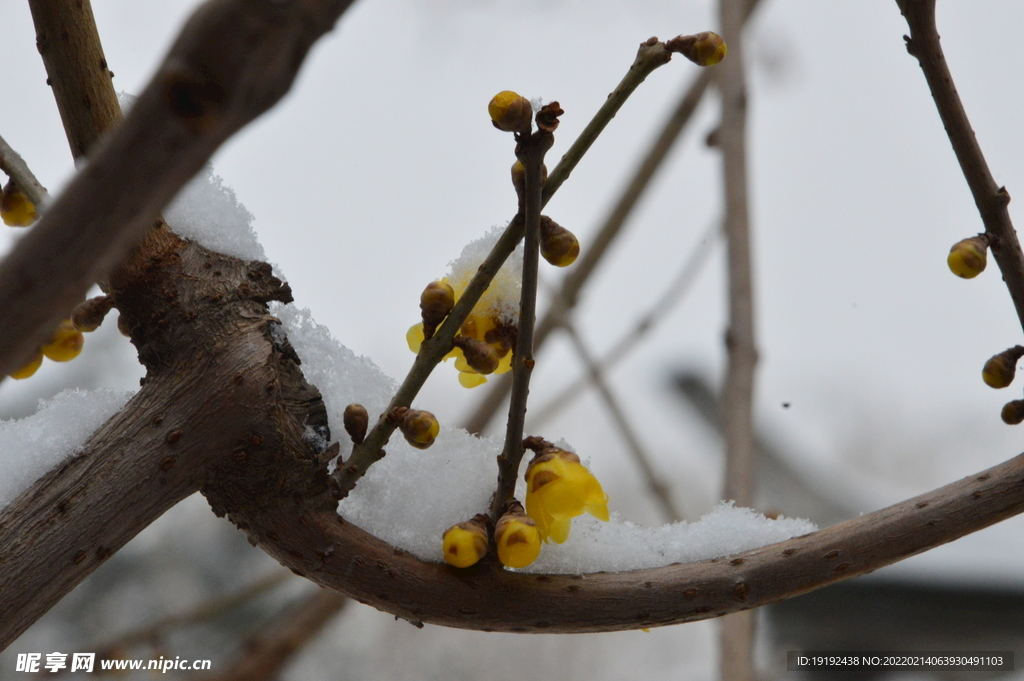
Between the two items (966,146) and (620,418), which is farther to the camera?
(620,418)

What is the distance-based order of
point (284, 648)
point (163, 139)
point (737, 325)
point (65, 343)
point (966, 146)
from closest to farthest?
point (163, 139)
point (966, 146)
point (65, 343)
point (737, 325)
point (284, 648)

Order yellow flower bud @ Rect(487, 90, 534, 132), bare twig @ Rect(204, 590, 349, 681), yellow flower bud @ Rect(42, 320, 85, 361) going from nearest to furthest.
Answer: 1. yellow flower bud @ Rect(487, 90, 534, 132)
2. yellow flower bud @ Rect(42, 320, 85, 361)
3. bare twig @ Rect(204, 590, 349, 681)

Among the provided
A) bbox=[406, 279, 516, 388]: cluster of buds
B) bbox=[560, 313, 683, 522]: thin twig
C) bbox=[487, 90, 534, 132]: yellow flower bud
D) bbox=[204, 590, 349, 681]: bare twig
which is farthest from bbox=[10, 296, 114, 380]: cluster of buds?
bbox=[560, 313, 683, 522]: thin twig

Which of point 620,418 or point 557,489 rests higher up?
point 620,418

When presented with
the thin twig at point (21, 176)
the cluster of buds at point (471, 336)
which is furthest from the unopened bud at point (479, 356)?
the thin twig at point (21, 176)

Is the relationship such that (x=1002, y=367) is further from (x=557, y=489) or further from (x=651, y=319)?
(x=651, y=319)

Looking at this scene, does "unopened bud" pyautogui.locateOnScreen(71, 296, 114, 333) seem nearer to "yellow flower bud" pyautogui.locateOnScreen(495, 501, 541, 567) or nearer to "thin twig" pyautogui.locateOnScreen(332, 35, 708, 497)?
"thin twig" pyautogui.locateOnScreen(332, 35, 708, 497)

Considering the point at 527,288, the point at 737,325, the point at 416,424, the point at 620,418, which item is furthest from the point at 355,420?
the point at 620,418
